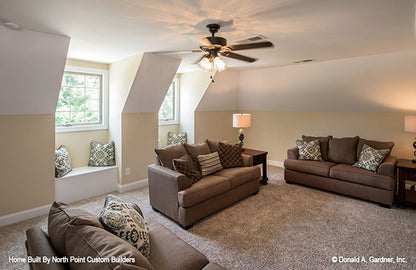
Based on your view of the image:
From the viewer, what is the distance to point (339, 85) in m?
4.61

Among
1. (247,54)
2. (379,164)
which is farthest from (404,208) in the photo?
(247,54)

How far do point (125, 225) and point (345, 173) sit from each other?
3687mm

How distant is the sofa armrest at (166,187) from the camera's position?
3018 mm

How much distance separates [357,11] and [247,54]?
192 cm

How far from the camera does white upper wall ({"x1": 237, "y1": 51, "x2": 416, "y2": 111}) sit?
13.0ft

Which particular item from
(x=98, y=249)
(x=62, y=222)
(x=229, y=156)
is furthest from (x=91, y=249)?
(x=229, y=156)

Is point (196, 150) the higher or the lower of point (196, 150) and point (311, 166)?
the higher

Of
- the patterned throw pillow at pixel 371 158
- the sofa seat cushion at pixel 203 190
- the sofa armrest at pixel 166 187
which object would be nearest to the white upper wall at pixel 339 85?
the patterned throw pillow at pixel 371 158

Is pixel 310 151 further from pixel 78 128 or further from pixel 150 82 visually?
pixel 78 128

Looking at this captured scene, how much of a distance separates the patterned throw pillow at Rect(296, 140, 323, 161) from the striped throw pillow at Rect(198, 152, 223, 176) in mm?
1813

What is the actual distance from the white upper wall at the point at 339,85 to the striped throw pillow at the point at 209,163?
260cm

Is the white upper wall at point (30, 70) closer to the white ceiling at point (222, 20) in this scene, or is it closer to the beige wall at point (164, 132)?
the white ceiling at point (222, 20)

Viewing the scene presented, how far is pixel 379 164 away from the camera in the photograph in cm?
379

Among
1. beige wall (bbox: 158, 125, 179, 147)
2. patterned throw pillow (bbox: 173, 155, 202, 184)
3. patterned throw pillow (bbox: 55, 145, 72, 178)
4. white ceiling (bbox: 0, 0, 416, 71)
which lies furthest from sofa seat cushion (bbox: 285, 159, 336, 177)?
patterned throw pillow (bbox: 55, 145, 72, 178)
